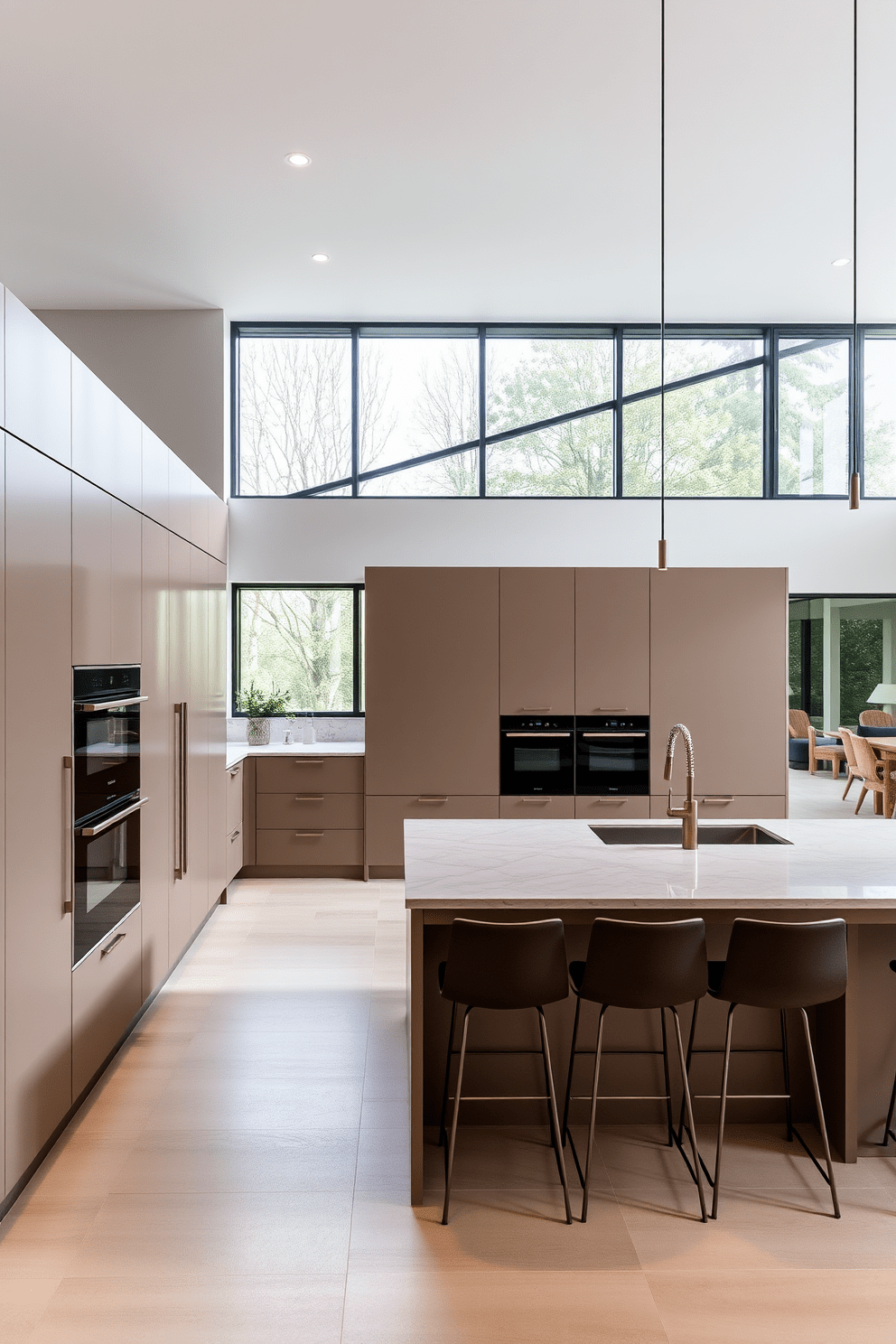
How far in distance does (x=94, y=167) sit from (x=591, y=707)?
4.03 metres

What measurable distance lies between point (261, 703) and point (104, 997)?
340 cm

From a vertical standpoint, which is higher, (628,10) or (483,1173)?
(628,10)

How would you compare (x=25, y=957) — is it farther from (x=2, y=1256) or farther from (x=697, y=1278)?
(x=697, y=1278)

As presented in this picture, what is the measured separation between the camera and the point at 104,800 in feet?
10.5

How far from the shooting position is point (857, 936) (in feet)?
9.14

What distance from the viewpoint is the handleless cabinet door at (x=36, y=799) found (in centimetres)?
238

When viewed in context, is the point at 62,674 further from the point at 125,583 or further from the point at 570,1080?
the point at 570,1080

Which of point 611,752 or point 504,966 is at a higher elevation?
point 611,752

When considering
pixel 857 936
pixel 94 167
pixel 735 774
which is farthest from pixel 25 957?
pixel 735 774

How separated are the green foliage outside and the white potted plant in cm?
17

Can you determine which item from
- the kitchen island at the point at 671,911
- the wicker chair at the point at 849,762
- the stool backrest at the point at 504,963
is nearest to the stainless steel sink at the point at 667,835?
the kitchen island at the point at 671,911

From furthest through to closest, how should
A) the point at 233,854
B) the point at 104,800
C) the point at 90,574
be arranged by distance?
the point at 233,854, the point at 104,800, the point at 90,574

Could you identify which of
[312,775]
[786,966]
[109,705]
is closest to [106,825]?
[109,705]

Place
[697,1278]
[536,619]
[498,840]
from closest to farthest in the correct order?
1. [697,1278]
2. [498,840]
3. [536,619]
